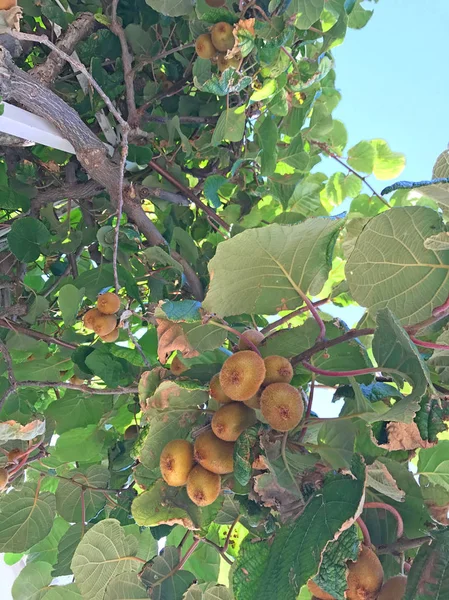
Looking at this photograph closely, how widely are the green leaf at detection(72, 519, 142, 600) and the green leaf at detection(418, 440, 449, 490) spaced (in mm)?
430

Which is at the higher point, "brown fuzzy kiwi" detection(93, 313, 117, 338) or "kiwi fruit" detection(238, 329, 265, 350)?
"kiwi fruit" detection(238, 329, 265, 350)

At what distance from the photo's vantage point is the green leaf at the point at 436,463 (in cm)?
66

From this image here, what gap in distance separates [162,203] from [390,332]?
69cm

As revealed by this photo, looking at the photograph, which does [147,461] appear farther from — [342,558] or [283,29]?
[283,29]

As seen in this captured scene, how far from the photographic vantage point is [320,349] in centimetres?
54

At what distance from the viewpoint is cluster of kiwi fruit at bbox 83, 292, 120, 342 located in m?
0.80

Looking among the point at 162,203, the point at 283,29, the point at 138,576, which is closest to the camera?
the point at 138,576

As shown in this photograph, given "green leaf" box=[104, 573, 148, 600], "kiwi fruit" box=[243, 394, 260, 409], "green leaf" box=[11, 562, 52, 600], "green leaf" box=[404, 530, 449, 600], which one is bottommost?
"green leaf" box=[11, 562, 52, 600]

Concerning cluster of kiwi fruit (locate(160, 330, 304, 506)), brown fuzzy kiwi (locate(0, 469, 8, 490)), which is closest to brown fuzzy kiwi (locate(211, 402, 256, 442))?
cluster of kiwi fruit (locate(160, 330, 304, 506))

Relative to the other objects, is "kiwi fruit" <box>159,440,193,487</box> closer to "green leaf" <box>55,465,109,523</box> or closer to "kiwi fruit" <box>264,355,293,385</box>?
"kiwi fruit" <box>264,355,293,385</box>

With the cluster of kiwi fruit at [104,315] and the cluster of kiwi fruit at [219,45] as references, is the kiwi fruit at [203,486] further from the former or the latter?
the cluster of kiwi fruit at [219,45]

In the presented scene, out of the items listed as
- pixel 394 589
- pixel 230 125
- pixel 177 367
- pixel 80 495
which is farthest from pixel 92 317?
pixel 394 589

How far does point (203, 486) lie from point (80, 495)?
0.47 metres

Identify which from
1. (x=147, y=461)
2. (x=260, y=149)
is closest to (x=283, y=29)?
(x=260, y=149)
